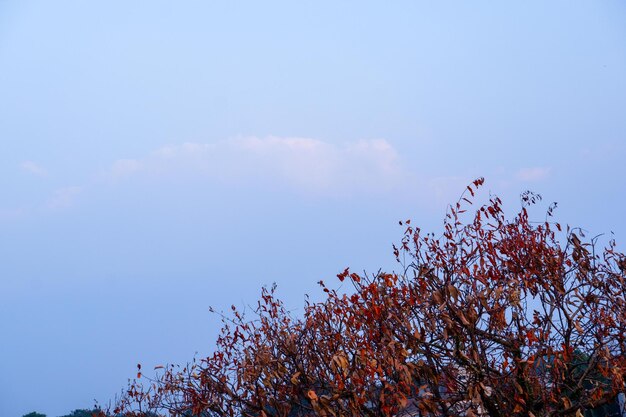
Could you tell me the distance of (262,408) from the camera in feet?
41.4

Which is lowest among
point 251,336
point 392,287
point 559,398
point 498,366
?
point 559,398

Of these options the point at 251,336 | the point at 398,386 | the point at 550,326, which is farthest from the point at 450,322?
the point at 251,336

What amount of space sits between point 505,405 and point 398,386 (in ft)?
5.62

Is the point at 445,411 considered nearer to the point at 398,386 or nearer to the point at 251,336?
the point at 398,386

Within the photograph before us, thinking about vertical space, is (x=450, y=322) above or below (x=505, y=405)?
above

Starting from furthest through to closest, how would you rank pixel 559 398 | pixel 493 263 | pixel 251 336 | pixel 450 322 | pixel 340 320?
pixel 251 336, pixel 340 320, pixel 493 263, pixel 559 398, pixel 450 322

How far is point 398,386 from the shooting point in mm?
9539

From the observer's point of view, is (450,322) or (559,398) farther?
(559,398)

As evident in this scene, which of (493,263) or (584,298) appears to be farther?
(493,263)

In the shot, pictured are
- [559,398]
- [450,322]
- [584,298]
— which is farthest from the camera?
[584,298]

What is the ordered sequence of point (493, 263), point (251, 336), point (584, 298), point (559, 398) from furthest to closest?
point (251, 336)
point (493, 263)
point (584, 298)
point (559, 398)

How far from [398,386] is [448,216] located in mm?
3655

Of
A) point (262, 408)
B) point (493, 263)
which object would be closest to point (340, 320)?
point (262, 408)

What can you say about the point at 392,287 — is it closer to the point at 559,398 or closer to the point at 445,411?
the point at 445,411
